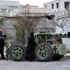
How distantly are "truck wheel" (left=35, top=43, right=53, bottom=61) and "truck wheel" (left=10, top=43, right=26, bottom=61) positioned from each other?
2.39 ft

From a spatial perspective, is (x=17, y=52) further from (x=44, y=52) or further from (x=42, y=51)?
(x=44, y=52)

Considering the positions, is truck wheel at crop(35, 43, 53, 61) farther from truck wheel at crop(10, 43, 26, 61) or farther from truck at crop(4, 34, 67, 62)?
truck wheel at crop(10, 43, 26, 61)

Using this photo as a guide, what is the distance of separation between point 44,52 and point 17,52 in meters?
1.45

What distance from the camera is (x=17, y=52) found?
54.2 feet

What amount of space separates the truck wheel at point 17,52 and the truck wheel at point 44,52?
727 mm

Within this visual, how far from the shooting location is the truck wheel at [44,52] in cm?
1585

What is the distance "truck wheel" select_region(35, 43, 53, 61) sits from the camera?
15852 mm

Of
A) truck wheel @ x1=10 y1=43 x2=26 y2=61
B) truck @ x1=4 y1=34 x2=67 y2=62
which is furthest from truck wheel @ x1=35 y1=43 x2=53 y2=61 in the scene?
truck wheel @ x1=10 y1=43 x2=26 y2=61

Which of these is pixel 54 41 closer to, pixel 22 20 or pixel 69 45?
pixel 69 45

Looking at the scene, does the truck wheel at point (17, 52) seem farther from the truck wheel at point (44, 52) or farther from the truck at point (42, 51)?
the truck wheel at point (44, 52)

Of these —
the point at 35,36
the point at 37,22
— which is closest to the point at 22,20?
the point at 37,22

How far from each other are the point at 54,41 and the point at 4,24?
2717 cm

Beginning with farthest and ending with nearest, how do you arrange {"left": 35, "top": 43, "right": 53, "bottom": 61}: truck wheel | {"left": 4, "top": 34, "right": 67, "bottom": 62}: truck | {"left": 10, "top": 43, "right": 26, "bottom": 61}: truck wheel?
1. {"left": 10, "top": 43, "right": 26, "bottom": 61}: truck wheel
2. {"left": 4, "top": 34, "right": 67, "bottom": 62}: truck
3. {"left": 35, "top": 43, "right": 53, "bottom": 61}: truck wheel

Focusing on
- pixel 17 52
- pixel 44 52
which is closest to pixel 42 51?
pixel 44 52
